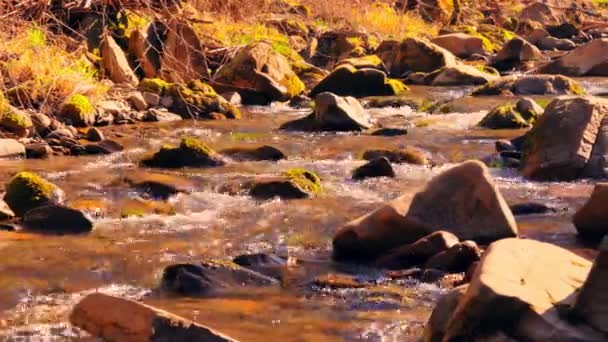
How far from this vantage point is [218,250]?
6.71m

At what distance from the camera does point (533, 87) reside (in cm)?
1547

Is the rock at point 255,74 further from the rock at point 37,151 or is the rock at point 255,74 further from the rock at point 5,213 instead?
the rock at point 5,213

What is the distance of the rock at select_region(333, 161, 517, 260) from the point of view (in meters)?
6.51

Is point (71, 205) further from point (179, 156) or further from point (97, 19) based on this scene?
point (97, 19)

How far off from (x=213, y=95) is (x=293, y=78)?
2443 mm

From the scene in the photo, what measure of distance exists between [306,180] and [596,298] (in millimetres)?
4883

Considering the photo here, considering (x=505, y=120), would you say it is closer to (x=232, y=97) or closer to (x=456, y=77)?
(x=232, y=97)

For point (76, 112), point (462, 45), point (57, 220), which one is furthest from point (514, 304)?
point (462, 45)

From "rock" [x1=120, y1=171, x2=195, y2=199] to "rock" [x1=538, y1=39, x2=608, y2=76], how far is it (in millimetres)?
10692

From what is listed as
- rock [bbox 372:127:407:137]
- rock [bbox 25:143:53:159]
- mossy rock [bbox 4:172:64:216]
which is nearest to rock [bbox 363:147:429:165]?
rock [bbox 372:127:407:137]

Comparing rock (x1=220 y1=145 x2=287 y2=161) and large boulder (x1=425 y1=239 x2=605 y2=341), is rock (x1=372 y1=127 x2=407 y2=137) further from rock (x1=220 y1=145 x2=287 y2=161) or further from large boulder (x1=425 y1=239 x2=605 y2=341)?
large boulder (x1=425 y1=239 x2=605 y2=341)

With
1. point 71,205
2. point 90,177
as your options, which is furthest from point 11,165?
point 71,205

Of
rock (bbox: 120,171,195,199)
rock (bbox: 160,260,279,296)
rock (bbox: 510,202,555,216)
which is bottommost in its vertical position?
rock (bbox: 120,171,195,199)

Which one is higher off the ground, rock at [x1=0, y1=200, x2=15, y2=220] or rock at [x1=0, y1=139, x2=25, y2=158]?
rock at [x1=0, y1=200, x2=15, y2=220]
